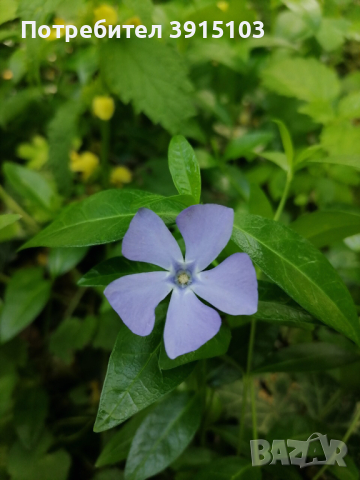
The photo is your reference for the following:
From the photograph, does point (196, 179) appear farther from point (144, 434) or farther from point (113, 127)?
point (113, 127)

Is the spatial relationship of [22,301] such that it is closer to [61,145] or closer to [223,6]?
[61,145]

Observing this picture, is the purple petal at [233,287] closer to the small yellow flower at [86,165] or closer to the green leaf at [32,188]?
the green leaf at [32,188]

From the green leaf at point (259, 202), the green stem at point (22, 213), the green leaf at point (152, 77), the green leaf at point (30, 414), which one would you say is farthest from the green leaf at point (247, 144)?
the green leaf at point (30, 414)

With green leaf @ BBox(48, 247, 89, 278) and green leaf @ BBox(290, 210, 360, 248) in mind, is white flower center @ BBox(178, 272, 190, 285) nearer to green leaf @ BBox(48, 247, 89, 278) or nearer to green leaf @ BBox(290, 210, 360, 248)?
green leaf @ BBox(290, 210, 360, 248)

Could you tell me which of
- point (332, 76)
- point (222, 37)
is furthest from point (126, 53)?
point (332, 76)

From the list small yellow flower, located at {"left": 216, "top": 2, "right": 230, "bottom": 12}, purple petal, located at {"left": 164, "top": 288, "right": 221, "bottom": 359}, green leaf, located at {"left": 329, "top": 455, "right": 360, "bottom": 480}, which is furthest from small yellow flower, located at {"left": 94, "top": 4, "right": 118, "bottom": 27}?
green leaf, located at {"left": 329, "top": 455, "right": 360, "bottom": 480}

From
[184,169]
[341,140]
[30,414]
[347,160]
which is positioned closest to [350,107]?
[341,140]

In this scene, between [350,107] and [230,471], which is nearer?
[230,471]
